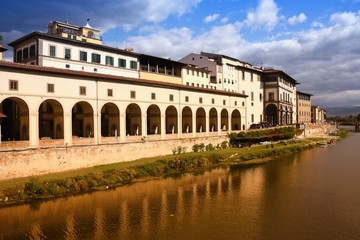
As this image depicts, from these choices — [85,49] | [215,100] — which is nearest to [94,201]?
[85,49]

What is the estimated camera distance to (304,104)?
134625 mm

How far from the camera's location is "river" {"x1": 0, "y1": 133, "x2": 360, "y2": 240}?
21.6 m

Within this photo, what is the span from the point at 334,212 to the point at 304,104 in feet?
381

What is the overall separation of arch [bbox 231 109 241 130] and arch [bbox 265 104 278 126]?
2287 centimetres

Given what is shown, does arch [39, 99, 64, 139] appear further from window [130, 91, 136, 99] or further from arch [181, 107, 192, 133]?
arch [181, 107, 192, 133]

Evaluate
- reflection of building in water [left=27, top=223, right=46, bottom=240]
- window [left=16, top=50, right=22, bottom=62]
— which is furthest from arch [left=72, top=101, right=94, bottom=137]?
reflection of building in water [left=27, top=223, right=46, bottom=240]

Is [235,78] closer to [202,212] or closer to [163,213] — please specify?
[202,212]

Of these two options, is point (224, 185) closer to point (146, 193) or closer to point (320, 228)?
point (146, 193)

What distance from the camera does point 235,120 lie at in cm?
6962

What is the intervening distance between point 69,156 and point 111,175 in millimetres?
4923

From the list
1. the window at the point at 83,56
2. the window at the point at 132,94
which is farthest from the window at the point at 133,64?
the window at the point at 132,94

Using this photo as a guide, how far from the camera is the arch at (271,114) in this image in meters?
89.4

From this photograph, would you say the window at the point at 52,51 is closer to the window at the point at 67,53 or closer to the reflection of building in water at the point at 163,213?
the window at the point at 67,53

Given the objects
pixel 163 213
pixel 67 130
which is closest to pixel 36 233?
pixel 163 213
